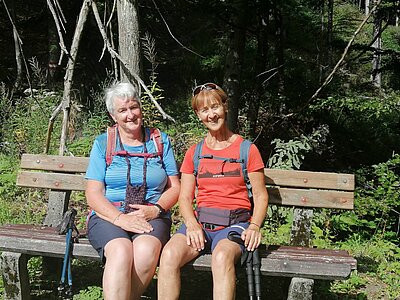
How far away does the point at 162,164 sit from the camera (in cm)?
371

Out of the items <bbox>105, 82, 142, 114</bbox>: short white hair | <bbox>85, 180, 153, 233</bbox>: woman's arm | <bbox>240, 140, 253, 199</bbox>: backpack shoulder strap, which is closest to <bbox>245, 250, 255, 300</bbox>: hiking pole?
<bbox>240, 140, 253, 199</bbox>: backpack shoulder strap

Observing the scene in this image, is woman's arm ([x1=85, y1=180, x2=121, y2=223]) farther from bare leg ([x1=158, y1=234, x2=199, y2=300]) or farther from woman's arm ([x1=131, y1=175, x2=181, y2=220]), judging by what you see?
bare leg ([x1=158, y1=234, x2=199, y2=300])

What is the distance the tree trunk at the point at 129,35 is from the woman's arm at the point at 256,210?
2.08 meters

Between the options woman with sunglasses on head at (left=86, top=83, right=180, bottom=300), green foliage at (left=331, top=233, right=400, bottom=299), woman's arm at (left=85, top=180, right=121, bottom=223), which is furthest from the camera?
green foliage at (left=331, top=233, right=400, bottom=299)

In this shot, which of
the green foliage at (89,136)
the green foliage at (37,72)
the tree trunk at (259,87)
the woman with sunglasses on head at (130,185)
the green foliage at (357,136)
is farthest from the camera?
the tree trunk at (259,87)

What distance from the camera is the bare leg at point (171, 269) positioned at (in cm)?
309

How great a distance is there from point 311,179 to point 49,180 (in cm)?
211

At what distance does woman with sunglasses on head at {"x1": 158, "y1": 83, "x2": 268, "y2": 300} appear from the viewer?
3.29 m

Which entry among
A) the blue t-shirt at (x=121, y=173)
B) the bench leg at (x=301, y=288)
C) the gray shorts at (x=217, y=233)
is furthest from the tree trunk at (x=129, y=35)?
the bench leg at (x=301, y=288)

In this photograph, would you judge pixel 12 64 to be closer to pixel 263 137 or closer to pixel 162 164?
pixel 263 137

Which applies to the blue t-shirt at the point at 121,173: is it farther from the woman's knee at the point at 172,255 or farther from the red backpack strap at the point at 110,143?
the woman's knee at the point at 172,255

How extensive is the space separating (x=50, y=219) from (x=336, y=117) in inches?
181

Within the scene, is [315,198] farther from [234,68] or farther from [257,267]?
[234,68]

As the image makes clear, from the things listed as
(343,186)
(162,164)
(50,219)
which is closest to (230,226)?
(162,164)
